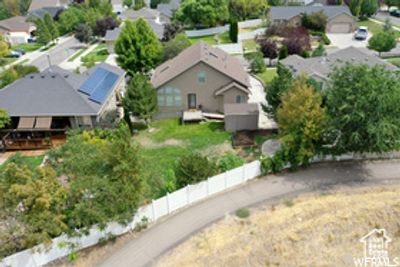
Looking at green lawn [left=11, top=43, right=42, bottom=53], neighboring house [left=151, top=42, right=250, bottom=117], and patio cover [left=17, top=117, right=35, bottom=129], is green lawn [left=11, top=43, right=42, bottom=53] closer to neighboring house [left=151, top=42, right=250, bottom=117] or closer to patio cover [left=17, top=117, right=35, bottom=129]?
patio cover [left=17, top=117, right=35, bottom=129]

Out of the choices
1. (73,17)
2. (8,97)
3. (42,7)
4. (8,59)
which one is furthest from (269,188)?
(42,7)

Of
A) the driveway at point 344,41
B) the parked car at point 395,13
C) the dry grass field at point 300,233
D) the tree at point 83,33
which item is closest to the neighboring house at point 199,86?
the dry grass field at point 300,233

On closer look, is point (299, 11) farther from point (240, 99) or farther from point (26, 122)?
point (26, 122)

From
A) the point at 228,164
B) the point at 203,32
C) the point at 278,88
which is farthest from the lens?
the point at 203,32

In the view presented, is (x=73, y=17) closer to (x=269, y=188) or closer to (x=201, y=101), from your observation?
(x=201, y=101)

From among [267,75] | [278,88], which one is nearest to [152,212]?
[278,88]

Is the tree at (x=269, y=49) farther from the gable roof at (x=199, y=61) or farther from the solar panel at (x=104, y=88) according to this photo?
the solar panel at (x=104, y=88)

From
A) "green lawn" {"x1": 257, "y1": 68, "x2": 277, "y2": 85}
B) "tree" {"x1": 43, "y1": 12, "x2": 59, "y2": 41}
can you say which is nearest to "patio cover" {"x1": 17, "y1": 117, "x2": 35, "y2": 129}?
"green lawn" {"x1": 257, "y1": 68, "x2": 277, "y2": 85}
